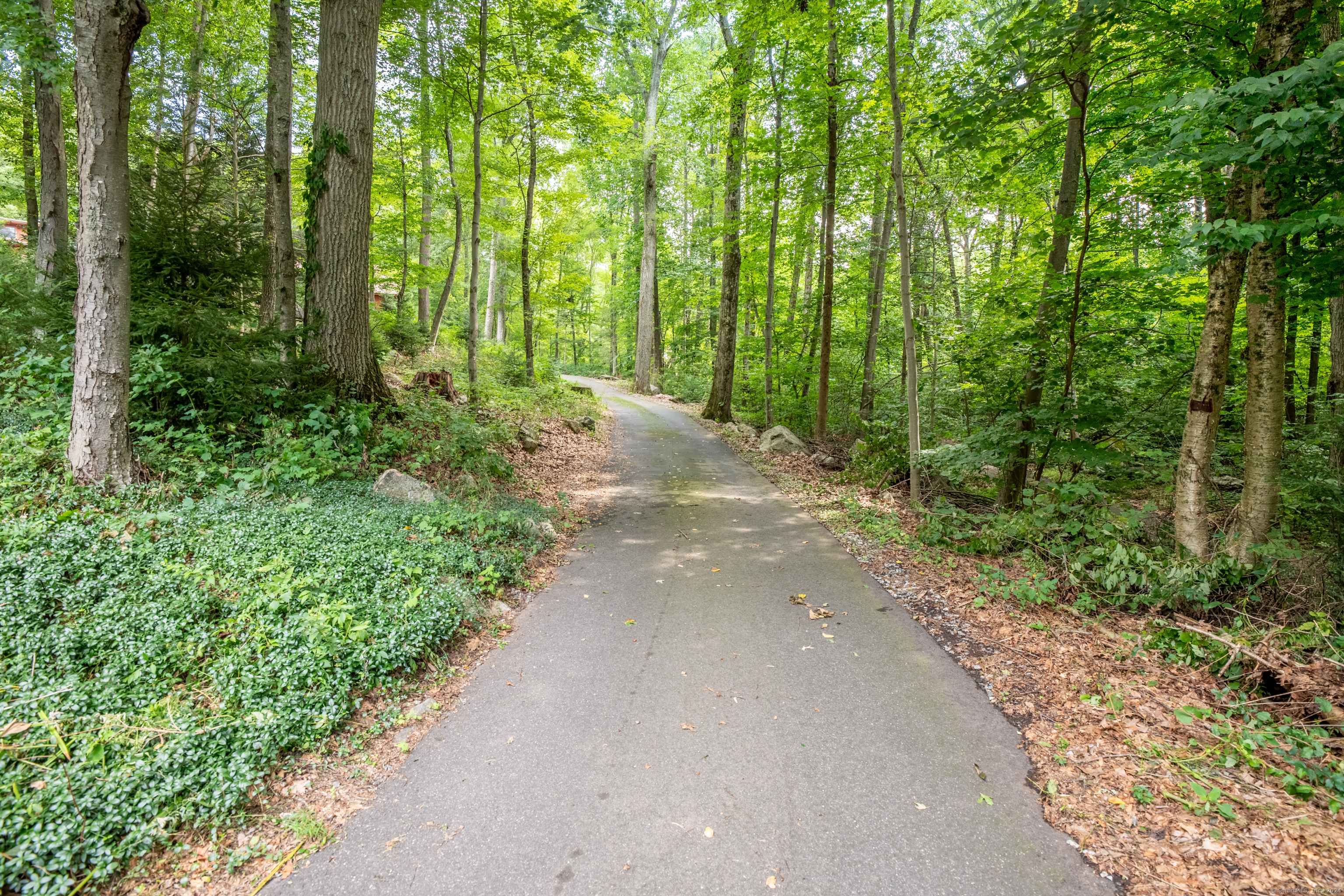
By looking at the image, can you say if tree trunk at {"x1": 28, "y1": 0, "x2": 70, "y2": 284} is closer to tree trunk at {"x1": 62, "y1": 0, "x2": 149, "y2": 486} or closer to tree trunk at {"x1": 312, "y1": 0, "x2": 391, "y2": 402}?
tree trunk at {"x1": 312, "y1": 0, "x2": 391, "y2": 402}

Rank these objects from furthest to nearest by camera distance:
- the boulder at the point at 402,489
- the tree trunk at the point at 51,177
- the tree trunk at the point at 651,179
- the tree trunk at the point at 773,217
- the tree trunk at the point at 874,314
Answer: the tree trunk at the point at 651,179, the tree trunk at the point at 874,314, the tree trunk at the point at 773,217, the tree trunk at the point at 51,177, the boulder at the point at 402,489

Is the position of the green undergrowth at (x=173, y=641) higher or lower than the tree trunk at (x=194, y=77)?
lower

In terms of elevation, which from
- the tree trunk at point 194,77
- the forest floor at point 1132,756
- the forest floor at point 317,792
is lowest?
the forest floor at point 317,792

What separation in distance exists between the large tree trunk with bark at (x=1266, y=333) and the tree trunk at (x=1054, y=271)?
195cm

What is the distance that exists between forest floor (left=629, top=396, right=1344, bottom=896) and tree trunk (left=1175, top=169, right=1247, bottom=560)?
1180 mm

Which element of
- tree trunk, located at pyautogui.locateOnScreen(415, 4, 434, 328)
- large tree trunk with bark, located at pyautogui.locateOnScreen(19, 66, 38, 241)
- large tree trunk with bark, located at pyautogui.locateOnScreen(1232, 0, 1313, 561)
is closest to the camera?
large tree trunk with bark, located at pyautogui.locateOnScreen(1232, 0, 1313, 561)

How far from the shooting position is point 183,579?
12.7 feet

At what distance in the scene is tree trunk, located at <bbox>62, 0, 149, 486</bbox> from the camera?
4645mm

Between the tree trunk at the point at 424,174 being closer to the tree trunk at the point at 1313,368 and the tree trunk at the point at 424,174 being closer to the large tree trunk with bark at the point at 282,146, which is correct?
the large tree trunk with bark at the point at 282,146

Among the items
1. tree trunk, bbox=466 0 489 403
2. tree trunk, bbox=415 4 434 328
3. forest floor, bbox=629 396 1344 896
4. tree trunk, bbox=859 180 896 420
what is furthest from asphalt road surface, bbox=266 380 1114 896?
tree trunk, bbox=415 4 434 328

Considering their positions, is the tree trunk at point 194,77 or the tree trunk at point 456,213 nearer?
the tree trunk at point 194,77

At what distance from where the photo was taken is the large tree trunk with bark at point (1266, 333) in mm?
4391

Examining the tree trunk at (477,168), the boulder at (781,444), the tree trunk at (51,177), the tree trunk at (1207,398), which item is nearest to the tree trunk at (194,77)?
the tree trunk at (51,177)

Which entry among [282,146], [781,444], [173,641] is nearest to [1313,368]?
[781,444]
